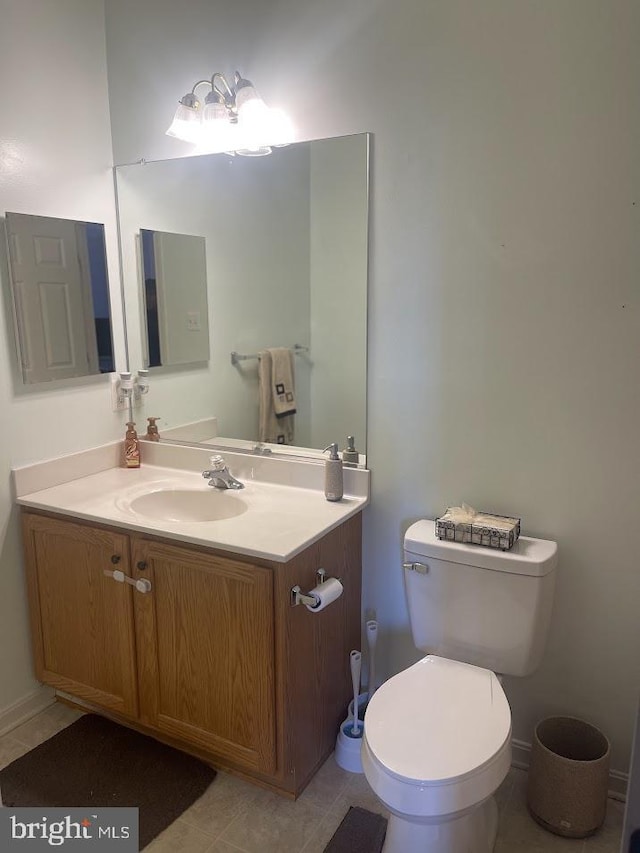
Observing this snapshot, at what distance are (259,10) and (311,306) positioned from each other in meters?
0.93

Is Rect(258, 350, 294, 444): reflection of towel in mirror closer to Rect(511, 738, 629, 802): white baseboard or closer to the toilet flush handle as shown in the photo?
the toilet flush handle

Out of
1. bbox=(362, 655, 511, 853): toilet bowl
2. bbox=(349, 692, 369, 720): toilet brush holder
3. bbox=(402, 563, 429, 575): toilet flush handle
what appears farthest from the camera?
bbox=(349, 692, 369, 720): toilet brush holder

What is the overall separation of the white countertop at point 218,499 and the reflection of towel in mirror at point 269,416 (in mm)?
165

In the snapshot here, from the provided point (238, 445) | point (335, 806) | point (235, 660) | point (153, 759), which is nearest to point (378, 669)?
point (335, 806)

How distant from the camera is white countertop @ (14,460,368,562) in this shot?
5.60ft

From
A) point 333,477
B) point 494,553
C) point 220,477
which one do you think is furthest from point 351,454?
point 494,553

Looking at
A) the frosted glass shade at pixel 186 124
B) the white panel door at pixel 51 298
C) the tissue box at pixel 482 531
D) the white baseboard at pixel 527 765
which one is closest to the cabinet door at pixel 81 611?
the white panel door at pixel 51 298

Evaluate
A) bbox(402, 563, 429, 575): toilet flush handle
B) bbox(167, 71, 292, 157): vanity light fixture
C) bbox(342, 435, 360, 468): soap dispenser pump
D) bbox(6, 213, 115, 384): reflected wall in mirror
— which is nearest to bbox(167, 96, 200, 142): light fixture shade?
bbox(167, 71, 292, 157): vanity light fixture

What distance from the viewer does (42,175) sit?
208 cm

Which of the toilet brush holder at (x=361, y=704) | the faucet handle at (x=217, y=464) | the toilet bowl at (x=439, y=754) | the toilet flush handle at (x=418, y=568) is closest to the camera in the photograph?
the toilet bowl at (x=439, y=754)

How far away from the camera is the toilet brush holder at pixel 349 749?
195 centimetres

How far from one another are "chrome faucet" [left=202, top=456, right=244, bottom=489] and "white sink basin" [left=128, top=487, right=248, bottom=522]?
0.8 inches

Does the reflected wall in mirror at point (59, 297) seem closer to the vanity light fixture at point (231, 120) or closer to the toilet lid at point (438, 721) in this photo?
the vanity light fixture at point (231, 120)

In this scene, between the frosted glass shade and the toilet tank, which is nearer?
the toilet tank
